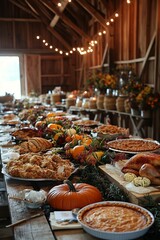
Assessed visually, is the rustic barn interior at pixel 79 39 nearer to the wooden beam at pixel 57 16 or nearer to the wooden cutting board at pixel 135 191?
the wooden beam at pixel 57 16

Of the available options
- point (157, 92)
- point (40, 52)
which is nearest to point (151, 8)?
point (157, 92)

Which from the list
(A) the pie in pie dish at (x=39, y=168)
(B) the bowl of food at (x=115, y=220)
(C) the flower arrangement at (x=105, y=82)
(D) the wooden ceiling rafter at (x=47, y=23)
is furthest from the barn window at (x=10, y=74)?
(B) the bowl of food at (x=115, y=220)

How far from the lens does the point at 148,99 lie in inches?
200

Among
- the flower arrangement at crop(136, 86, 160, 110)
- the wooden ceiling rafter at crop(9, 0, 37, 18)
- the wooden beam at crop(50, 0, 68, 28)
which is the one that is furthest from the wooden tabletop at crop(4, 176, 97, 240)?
the wooden ceiling rafter at crop(9, 0, 37, 18)

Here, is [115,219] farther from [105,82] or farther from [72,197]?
[105,82]

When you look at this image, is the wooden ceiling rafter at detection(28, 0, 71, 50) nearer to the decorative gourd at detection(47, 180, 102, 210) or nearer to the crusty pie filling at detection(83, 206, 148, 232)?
the decorative gourd at detection(47, 180, 102, 210)

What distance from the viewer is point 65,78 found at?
1159 centimetres

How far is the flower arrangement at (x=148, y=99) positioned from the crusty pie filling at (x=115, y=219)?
394 cm

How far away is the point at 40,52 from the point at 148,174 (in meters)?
10.1

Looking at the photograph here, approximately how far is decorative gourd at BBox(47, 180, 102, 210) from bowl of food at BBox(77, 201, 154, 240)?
85 mm

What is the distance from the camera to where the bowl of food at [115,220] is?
113cm

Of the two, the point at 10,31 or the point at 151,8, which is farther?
the point at 10,31

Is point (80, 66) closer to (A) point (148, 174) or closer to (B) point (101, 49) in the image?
(B) point (101, 49)

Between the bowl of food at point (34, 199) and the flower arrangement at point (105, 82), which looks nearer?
the bowl of food at point (34, 199)
